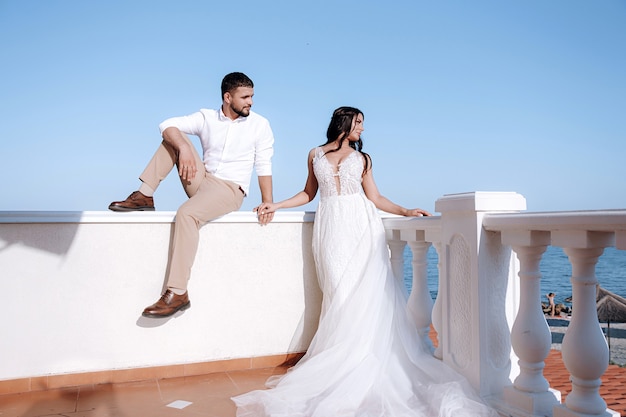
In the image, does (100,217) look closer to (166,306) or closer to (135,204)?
(135,204)

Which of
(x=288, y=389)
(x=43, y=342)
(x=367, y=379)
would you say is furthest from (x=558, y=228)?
(x=43, y=342)

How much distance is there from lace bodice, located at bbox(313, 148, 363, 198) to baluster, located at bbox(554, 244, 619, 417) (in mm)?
1751

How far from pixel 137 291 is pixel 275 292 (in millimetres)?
975

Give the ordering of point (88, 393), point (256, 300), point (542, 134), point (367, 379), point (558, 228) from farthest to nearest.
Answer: point (542, 134) → point (256, 300) → point (88, 393) → point (367, 379) → point (558, 228)

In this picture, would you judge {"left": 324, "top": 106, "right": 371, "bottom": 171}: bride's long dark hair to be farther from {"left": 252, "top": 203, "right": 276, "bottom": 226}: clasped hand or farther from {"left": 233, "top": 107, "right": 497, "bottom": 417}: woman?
{"left": 252, "top": 203, "right": 276, "bottom": 226}: clasped hand

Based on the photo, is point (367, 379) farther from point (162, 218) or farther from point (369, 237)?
point (162, 218)

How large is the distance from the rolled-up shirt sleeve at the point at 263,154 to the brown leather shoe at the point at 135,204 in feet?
2.71

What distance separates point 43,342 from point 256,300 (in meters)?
1.40

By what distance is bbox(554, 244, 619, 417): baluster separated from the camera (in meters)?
1.89

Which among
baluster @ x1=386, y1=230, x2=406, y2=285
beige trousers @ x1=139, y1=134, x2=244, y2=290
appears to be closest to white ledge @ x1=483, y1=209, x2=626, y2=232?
baluster @ x1=386, y1=230, x2=406, y2=285

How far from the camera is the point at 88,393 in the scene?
3.13m

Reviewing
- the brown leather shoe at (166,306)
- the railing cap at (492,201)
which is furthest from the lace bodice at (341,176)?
the brown leather shoe at (166,306)

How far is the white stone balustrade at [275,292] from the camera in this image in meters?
2.03

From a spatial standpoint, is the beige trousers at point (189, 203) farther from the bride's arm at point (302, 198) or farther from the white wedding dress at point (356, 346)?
the white wedding dress at point (356, 346)
